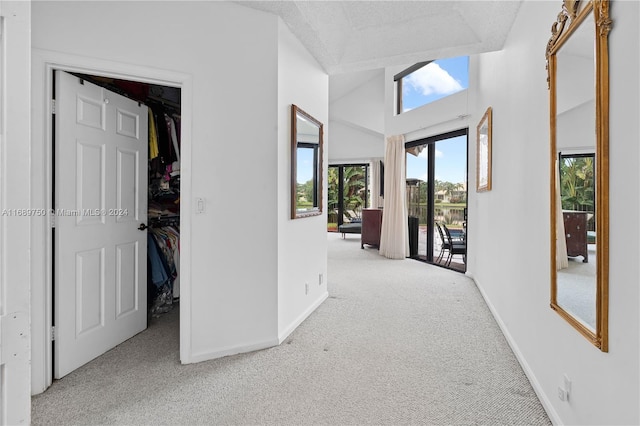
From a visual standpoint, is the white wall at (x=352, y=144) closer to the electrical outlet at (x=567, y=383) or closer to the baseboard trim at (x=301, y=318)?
the baseboard trim at (x=301, y=318)

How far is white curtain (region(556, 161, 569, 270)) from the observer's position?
153 centimetres

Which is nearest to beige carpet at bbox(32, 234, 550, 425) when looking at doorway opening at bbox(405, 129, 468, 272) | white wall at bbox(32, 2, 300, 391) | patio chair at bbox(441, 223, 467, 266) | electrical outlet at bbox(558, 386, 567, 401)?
electrical outlet at bbox(558, 386, 567, 401)

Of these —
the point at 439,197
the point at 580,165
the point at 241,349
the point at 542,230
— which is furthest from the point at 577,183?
the point at 439,197

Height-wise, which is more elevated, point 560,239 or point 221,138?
point 221,138

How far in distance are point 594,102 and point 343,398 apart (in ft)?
5.96

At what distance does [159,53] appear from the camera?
2.16 m

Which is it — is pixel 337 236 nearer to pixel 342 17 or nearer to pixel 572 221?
pixel 342 17

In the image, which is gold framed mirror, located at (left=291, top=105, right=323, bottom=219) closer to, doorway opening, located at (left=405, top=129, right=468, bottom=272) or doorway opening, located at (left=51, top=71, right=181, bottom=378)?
doorway opening, located at (left=51, top=71, right=181, bottom=378)

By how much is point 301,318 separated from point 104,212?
1.77m

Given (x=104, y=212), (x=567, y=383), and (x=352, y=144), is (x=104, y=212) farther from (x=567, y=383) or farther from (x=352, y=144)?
(x=352, y=144)

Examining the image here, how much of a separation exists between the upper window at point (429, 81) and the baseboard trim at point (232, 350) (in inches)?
173

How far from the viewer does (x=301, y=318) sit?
9.89 ft

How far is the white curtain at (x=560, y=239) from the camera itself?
5.01ft

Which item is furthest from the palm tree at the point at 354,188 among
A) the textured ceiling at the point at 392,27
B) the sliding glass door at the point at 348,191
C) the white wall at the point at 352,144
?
the textured ceiling at the point at 392,27
